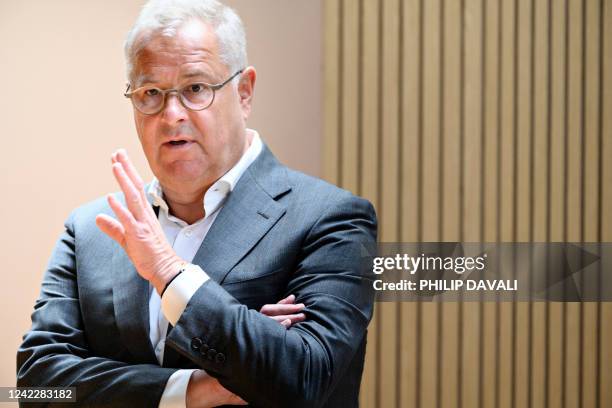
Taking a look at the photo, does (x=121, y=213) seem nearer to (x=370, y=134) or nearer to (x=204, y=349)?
(x=204, y=349)

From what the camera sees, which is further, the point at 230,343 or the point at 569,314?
the point at 569,314

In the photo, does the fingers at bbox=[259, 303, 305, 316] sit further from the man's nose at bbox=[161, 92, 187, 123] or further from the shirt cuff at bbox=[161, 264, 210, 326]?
the man's nose at bbox=[161, 92, 187, 123]

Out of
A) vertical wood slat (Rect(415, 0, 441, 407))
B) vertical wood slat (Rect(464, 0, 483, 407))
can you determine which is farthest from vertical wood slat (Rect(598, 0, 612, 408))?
vertical wood slat (Rect(415, 0, 441, 407))

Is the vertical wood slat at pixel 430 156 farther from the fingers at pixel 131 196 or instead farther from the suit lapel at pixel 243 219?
the fingers at pixel 131 196

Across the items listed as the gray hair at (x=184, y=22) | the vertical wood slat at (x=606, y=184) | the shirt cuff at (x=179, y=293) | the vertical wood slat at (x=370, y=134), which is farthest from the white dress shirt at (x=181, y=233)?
the vertical wood slat at (x=606, y=184)

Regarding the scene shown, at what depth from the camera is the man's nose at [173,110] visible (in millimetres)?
1837

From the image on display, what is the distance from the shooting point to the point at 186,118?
1857 millimetres

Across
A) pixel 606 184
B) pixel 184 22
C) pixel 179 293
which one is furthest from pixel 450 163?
pixel 179 293

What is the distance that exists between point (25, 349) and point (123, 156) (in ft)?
1.87

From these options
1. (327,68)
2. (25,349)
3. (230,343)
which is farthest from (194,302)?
(327,68)

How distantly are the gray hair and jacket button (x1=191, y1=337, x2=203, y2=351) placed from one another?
68 cm

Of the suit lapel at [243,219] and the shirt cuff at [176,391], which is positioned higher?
the suit lapel at [243,219]

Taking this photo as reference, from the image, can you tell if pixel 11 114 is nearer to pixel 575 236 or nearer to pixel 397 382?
pixel 397 382

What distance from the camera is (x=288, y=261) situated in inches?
71.8
